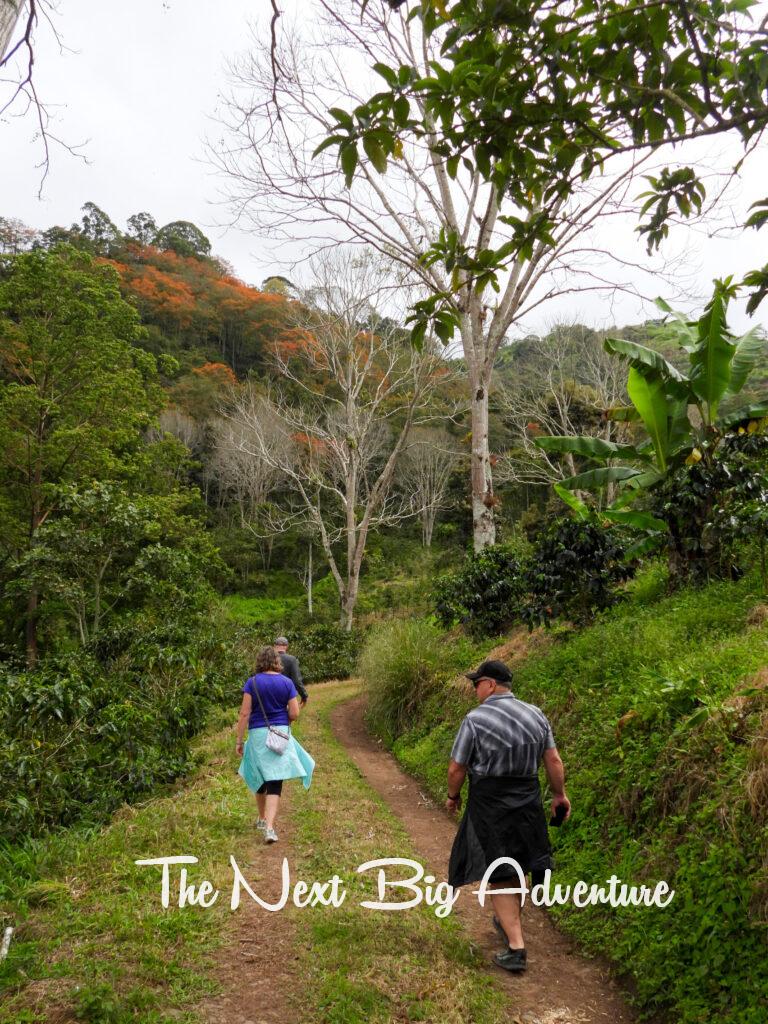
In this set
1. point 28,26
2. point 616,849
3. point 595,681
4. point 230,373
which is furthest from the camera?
point 230,373

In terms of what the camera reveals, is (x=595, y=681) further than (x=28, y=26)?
Yes

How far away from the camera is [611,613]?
8.37 m

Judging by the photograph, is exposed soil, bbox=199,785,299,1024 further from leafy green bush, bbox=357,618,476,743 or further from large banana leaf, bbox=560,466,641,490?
large banana leaf, bbox=560,466,641,490

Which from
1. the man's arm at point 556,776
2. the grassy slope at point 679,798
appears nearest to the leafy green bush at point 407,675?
the grassy slope at point 679,798

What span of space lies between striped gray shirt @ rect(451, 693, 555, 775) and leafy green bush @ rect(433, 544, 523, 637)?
22.8 feet

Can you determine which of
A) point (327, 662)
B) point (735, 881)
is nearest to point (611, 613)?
point (735, 881)

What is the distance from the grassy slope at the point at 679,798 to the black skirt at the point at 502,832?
72 centimetres

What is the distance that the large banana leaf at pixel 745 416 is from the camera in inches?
301

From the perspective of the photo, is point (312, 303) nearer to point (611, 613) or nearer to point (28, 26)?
point (611, 613)

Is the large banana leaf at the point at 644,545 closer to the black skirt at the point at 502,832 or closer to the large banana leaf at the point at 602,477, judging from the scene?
the large banana leaf at the point at 602,477

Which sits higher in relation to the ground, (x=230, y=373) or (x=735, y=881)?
(x=230, y=373)

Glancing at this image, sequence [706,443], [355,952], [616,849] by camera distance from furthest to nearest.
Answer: [706,443]
[616,849]
[355,952]

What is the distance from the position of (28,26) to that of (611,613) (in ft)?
25.6

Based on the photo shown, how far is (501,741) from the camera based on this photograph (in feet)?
12.3
